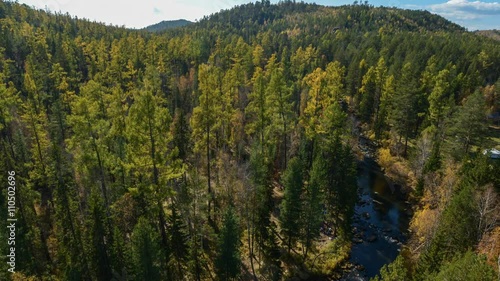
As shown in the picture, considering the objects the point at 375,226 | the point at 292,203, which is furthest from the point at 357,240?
the point at 292,203

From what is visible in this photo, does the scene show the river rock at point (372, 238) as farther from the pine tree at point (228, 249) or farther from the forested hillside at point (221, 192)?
the pine tree at point (228, 249)

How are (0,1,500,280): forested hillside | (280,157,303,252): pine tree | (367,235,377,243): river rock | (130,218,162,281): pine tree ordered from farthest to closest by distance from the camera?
(367,235,377,243): river rock → (280,157,303,252): pine tree → (0,1,500,280): forested hillside → (130,218,162,281): pine tree

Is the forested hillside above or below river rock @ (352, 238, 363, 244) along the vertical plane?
above

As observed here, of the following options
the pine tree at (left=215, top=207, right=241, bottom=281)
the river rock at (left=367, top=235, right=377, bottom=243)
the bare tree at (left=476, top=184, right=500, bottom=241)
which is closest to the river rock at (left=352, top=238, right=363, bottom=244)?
the river rock at (left=367, top=235, right=377, bottom=243)

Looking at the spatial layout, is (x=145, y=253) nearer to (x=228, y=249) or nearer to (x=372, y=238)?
(x=228, y=249)

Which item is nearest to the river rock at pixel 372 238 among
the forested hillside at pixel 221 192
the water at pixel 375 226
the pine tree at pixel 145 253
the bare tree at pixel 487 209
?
the water at pixel 375 226

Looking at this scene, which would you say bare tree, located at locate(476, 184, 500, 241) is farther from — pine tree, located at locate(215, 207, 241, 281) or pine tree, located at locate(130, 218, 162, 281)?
pine tree, located at locate(130, 218, 162, 281)

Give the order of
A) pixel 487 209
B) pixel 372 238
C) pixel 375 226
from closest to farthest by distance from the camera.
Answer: pixel 487 209
pixel 372 238
pixel 375 226

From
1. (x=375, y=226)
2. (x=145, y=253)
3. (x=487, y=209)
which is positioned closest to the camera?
(x=145, y=253)

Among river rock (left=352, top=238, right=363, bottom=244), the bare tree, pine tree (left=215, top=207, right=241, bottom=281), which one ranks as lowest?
river rock (left=352, top=238, right=363, bottom=244)
